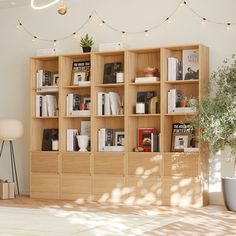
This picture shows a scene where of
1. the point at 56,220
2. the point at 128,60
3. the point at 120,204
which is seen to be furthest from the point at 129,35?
the point at 56,220

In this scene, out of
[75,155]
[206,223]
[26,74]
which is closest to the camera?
[206,223]

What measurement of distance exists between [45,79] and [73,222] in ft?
9.93

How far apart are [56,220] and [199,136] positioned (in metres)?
2.07

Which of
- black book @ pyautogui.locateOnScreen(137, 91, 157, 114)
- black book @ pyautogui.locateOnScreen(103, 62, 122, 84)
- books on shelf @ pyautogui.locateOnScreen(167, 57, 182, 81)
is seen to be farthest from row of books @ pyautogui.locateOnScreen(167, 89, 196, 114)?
black book @ pyautogui.locateOnScreen(103, 62, 122, 84)

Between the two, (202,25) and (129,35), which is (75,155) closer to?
(129,35)

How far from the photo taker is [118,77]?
7.79 metres

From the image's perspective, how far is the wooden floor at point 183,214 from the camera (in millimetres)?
5332

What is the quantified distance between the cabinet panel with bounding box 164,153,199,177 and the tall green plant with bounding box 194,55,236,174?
1.09 ft

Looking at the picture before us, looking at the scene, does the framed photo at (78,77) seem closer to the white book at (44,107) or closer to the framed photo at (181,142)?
the white book at (44,107)

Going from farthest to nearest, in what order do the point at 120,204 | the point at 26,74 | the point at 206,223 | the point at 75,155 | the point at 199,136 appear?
1. the point at 26,74
2. the point at 75,155
3. the point at 120,204
4. the point at 199,136
5. the point at 206,223

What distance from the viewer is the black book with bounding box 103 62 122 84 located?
26.0ft

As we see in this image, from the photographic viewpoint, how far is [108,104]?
7844 mm

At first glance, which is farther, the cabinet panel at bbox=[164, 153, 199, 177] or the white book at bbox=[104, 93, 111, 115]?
the white book at bbox=[104, 93, 111, 115]

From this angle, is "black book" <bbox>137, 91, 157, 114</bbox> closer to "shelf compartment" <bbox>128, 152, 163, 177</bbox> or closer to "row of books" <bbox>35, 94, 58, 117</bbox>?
"shelf compartment" <bbox>128, 152, 163, 177</bbox>
